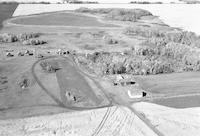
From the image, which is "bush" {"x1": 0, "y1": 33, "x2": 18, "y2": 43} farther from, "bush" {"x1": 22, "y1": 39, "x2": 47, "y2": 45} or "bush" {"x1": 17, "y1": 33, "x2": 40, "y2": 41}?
"bush" {"x1": 22, "y1": 39, "x2": 47, "y2": 45}

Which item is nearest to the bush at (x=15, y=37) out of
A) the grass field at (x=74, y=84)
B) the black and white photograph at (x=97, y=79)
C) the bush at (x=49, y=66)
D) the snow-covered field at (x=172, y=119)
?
the black and white photograph at (x=97, y=79)

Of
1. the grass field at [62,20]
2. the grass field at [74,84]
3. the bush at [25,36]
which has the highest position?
the grass field at [62,20]

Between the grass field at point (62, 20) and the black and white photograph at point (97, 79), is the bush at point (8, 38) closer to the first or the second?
the black and white photograph at point (97, 79)

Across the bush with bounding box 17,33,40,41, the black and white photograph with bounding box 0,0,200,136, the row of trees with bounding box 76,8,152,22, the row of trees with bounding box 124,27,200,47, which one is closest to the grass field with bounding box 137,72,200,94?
the black and white photograph with bounding box 0,0,200,136

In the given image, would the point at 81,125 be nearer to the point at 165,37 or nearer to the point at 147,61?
the point at 147,61

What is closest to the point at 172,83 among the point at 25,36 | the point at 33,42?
the point at 33,42

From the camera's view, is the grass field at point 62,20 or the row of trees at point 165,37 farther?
the grass field at point 62,20

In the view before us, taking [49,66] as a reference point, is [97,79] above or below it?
below
